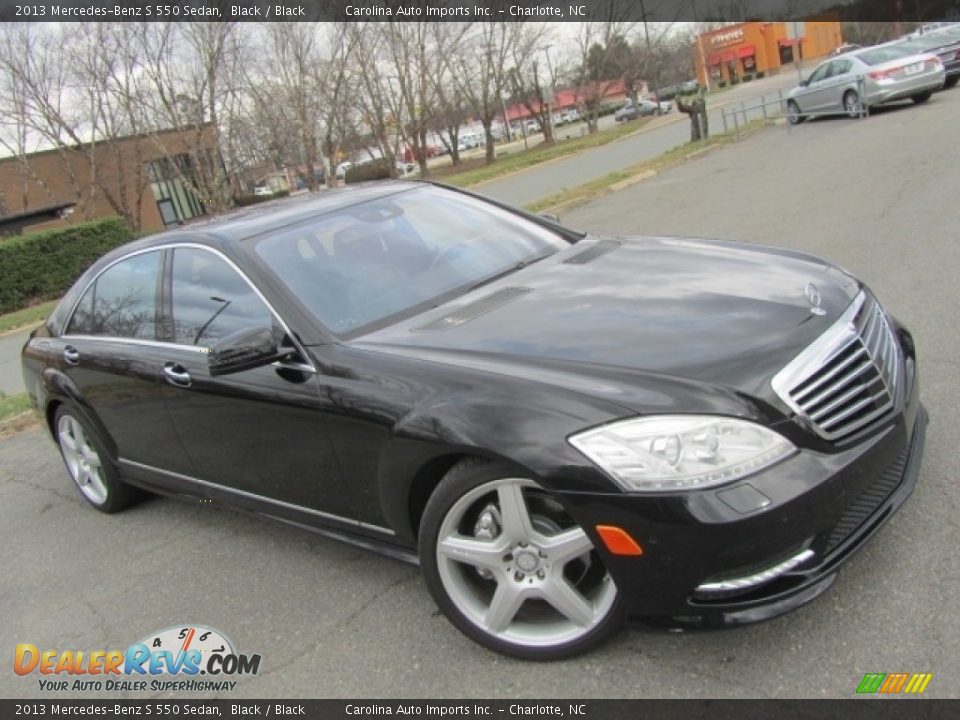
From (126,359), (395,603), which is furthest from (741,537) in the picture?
(126,359)

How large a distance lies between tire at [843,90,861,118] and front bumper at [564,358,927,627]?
19152 mm

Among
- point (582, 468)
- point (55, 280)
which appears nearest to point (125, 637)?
point (582, 468)

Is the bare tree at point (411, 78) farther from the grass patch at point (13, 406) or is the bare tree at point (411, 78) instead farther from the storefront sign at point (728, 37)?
the storefront sign at point (728, 37)

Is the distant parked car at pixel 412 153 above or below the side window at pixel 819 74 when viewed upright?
above

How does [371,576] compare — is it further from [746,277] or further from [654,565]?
[746,277]

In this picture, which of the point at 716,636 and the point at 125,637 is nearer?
the point at 716,636

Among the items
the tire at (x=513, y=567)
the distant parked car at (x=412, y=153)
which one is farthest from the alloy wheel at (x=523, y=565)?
the distant parked car at (x=412, y=153)

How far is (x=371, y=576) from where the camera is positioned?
3551mm

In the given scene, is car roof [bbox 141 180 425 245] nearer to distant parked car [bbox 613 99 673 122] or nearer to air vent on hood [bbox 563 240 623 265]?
air vent on hood [bbox 563 240 623 265]

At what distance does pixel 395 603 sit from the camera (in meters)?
3.30

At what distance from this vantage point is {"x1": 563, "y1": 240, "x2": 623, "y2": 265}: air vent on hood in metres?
3.74

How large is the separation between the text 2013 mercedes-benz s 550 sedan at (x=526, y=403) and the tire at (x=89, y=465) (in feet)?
1.66

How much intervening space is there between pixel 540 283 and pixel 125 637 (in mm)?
2341

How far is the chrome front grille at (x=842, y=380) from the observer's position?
2494 millimetres
